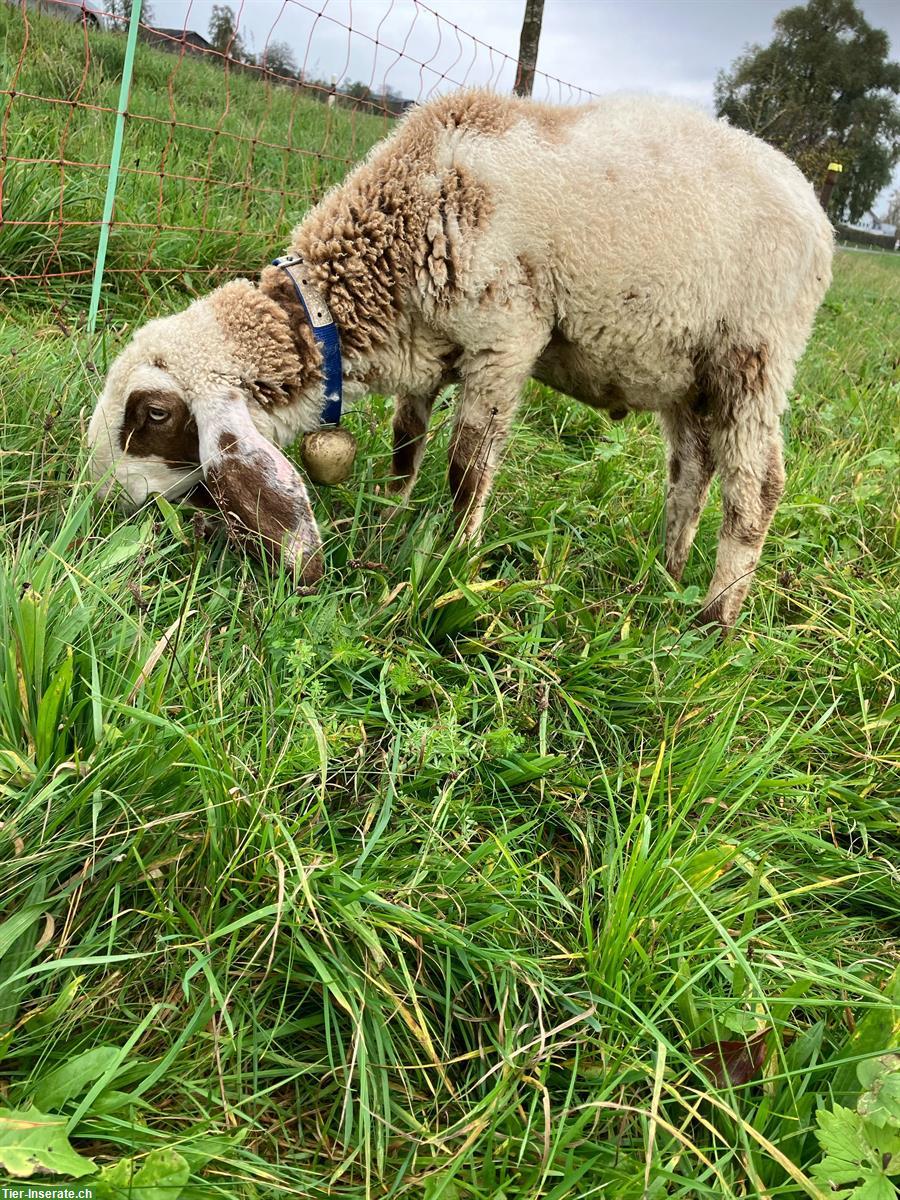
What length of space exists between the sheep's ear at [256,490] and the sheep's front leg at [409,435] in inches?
30.5

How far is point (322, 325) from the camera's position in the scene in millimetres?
2707

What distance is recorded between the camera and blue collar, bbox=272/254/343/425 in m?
2.71

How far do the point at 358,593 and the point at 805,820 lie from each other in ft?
4.26

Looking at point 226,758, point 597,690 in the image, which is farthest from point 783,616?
point 226,758

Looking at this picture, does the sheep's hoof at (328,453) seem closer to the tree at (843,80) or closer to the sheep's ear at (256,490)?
the sheep's ear at (256,490)

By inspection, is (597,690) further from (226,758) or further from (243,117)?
(243,117)

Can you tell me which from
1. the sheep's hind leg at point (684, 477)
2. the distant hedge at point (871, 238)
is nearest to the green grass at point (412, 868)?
the sheep's hind leg at point (684, 477)

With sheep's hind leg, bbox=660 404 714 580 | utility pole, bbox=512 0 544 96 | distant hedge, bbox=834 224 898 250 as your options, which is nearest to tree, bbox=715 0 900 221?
distant hedge, bbox=834 224 898 250

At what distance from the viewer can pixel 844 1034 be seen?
167 centimetres

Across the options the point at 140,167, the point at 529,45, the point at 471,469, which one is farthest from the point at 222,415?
the point at 529,45

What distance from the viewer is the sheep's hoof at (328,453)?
2.76 metres

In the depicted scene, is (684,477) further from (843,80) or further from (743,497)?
(843,80)

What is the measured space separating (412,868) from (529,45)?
6.76m

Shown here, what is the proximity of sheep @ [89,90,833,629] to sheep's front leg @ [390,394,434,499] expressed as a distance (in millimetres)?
216
